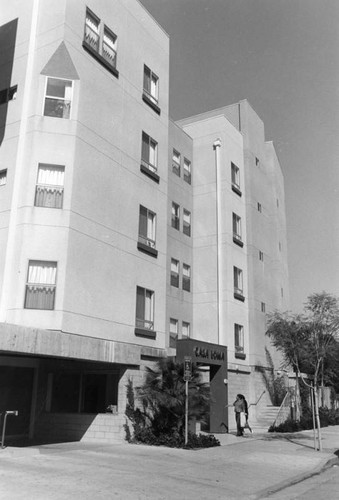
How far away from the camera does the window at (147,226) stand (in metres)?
21.9

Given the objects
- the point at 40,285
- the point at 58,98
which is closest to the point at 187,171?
the point at 58,98

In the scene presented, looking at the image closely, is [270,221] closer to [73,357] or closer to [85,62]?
[85,62]

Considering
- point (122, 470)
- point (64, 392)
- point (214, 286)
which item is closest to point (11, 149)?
point (64, 392)

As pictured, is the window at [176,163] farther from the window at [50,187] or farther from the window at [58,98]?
the window at [50,187]

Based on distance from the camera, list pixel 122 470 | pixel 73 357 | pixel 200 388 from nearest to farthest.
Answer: pixel 122 470, pixel 73 357, pixel 200 388

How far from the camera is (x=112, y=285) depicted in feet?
63.2

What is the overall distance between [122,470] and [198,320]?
17.0 m

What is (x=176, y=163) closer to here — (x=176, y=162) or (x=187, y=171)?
(x=176, y=162)

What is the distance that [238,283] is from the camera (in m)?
30.7

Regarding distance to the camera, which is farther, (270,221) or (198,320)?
(270,221)

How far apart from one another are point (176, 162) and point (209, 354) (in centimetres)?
1224

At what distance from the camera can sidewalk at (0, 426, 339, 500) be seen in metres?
9.35

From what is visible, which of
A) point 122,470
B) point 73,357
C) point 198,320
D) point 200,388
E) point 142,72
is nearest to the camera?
point 122,470

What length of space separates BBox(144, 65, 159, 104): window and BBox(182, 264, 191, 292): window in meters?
9.02
